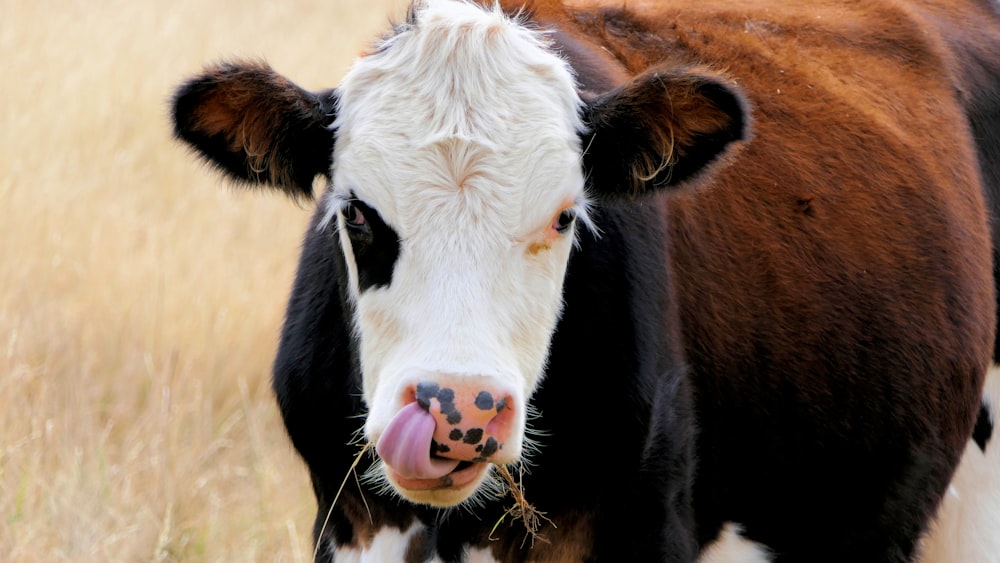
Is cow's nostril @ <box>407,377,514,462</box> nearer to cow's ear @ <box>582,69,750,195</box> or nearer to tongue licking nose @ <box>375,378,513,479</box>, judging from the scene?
tongue licking nose @ <box>375,378,513,479</box>

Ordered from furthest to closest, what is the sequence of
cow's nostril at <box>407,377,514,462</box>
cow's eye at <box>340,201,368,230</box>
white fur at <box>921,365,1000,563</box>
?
white fur at <box>921,365,1000,563</box>
cow's eye at <box>340,201,368,230</box>
cow's nostril at <box>407,377,514,462</box>

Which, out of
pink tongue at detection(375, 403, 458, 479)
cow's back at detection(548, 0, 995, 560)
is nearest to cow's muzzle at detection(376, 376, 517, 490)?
pink tongue at detection(375, 403, 458, 479)

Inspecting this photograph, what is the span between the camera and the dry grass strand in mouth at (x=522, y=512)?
11.3 feet

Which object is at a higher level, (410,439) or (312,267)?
(410,439)

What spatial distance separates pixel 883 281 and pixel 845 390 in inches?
16.7

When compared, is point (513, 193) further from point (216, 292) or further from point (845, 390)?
point (216, 292)

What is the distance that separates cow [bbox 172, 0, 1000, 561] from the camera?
3229 millimetres

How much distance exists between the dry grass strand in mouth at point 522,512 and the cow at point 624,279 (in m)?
0.02

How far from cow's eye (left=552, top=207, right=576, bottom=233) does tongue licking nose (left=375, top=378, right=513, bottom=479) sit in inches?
23.8

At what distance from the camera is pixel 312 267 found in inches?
156

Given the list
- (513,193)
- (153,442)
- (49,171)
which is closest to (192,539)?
(153,442)

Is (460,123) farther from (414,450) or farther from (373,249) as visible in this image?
(414,450)

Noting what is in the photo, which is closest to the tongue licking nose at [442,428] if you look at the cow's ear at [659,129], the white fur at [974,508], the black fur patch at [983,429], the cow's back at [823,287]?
the cow's ear at [659,129]

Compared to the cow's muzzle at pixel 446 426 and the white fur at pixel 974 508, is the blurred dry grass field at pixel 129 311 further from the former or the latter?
the white fur at pixel 974 508
